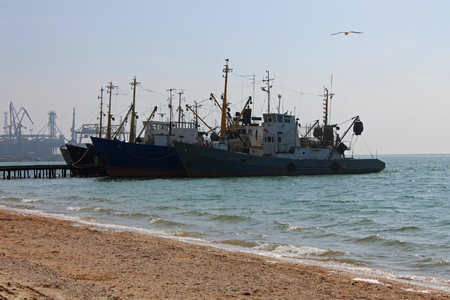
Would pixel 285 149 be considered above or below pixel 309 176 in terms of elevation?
above

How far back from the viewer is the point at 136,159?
130 ft

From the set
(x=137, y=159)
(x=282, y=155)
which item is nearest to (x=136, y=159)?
(x=137, y=159)

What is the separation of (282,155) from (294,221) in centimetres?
2515

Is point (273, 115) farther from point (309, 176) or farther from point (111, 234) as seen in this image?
point (111, 234)

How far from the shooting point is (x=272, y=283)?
721 cm

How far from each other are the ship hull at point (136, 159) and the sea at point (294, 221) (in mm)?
8808

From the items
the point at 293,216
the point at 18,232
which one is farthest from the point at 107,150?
the point at 18,232

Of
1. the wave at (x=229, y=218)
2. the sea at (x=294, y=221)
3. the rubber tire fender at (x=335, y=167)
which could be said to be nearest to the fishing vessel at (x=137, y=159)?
the sea at (x=294, y=221)

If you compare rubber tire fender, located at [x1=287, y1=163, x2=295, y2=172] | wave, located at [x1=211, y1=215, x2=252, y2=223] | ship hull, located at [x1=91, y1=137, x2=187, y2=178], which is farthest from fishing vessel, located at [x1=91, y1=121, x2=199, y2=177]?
wave, located at [x1=211, y1=215, x2=252, y2=223]

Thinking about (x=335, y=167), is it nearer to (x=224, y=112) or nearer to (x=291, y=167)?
(x=291, y=167)

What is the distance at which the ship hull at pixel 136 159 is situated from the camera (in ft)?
129

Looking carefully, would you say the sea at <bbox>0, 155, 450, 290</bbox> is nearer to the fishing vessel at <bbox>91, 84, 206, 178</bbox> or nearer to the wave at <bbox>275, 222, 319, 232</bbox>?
the wave at <bbox>275, 222, 319, 232</bbox>

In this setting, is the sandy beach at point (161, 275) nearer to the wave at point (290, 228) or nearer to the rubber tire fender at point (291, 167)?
the wave at point (290, 228)

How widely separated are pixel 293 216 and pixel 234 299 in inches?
475
